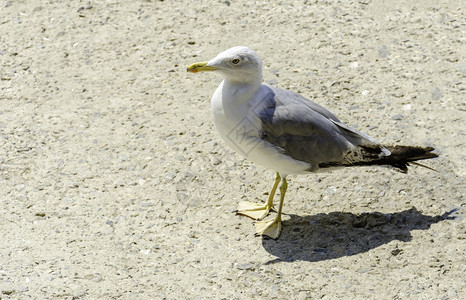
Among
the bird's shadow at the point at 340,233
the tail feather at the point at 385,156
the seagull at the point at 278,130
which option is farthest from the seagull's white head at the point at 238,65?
the bird's shadow at the point at 340,233

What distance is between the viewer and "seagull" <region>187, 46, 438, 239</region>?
16.7ft

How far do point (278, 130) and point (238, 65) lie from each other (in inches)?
24.1

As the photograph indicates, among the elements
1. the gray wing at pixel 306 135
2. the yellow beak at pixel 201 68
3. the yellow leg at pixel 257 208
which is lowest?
the yellow leg at pixel 257 208

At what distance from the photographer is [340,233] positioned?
5.31 metres

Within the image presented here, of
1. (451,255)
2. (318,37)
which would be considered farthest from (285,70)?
(451,255)

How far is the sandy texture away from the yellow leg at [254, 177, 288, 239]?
0.10 meters

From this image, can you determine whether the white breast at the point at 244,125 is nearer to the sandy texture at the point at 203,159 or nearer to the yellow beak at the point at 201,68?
the yellow beak at the point at 201,68

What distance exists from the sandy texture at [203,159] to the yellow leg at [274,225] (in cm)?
10

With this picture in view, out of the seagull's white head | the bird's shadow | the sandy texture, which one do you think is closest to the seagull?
the seagull's white head

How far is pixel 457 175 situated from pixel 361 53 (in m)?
2.11

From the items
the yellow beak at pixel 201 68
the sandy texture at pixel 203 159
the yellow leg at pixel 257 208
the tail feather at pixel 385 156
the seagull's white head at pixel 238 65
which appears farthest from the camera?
the yellow leg at pixel 257 208

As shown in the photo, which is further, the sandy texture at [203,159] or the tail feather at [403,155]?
the tail feather at [403,155]

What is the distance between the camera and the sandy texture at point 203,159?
4852 mm

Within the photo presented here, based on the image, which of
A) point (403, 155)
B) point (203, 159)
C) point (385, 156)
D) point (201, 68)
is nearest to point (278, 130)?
point (201, 68)
